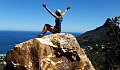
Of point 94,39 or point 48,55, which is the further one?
point 94,39

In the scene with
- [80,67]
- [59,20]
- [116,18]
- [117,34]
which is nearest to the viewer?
[80,67]

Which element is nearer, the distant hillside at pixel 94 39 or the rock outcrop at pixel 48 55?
the rock outcrop at pixel 48 55

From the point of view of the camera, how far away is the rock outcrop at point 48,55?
19.0 ft

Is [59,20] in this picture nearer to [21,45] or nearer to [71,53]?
[71,53]

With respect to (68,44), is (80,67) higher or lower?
lower

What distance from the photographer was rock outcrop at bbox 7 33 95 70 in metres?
5.80

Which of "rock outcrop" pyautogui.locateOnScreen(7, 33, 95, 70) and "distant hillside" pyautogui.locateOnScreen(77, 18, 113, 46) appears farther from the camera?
"distant hillside" pyautogui.locateOnScreen(77, 18, 113, 46)

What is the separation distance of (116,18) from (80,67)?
1298 centimetres

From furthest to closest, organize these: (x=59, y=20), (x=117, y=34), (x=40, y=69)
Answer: (x=117, y=34)
(x=59, y=20)
(x=40, y=69)

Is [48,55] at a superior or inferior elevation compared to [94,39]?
inferior

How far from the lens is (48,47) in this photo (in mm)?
6324

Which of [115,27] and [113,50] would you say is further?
[113,50]

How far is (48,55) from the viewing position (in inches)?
244

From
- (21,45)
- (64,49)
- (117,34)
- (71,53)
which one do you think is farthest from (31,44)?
(117,34)
